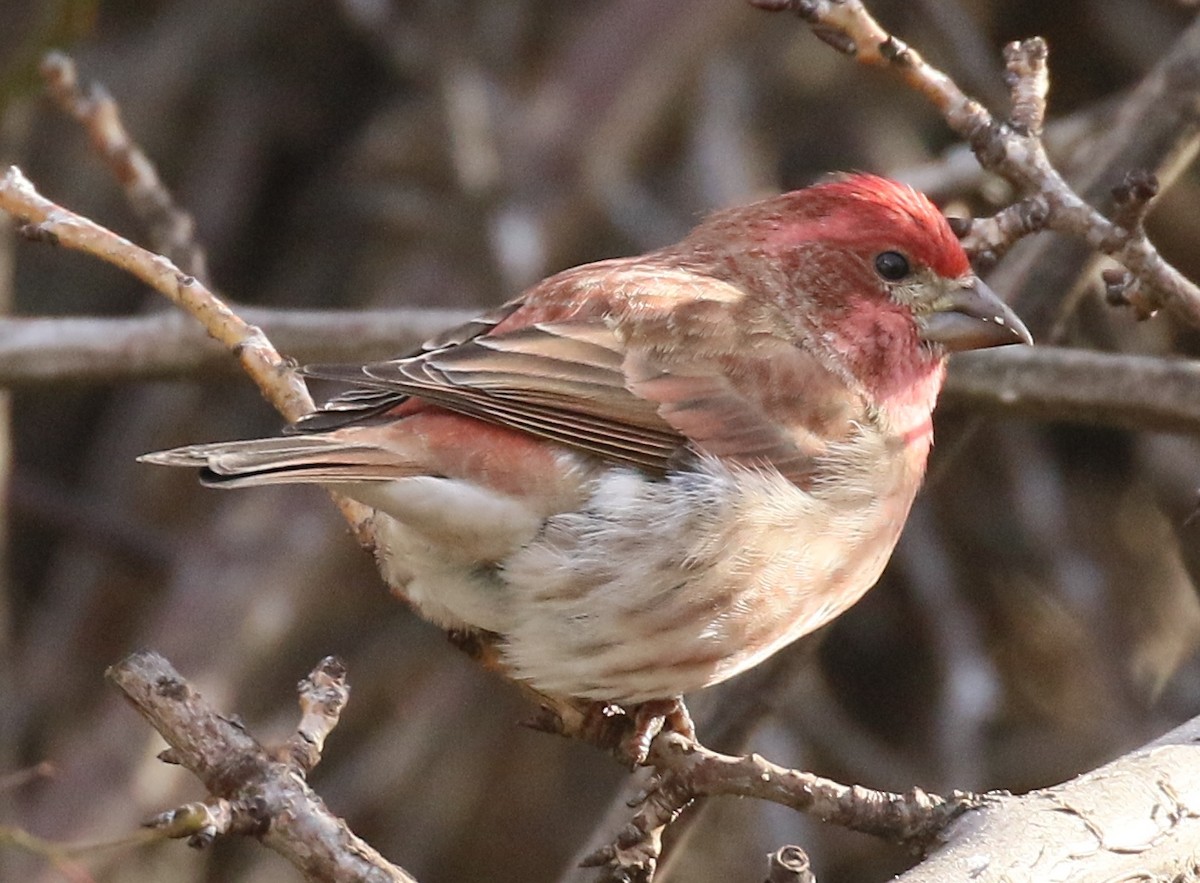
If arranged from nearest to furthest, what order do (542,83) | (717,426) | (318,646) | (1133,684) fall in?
1. (717,426)
2. (1133,684)
3. (318,646)
4. (542,83)

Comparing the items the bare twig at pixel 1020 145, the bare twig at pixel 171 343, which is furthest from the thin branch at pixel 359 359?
the bare twig at pixel 1020 145

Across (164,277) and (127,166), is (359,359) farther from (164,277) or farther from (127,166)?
(164,277)

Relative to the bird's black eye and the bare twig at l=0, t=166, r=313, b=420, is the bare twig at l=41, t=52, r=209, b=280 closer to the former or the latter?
the bare twig at l=0, t=166, r=313, b=420

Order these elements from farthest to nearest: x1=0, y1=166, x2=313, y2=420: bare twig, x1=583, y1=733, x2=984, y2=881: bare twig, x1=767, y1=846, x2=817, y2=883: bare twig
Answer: x1=0, y1=166, x2=313, y2=420: bare twig, x1=583, y1=733, x2=984, y2=881: bare twig, x1=767, y1=846, x2=817, y2=883: bare twig

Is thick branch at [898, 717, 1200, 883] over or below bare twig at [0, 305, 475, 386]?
over

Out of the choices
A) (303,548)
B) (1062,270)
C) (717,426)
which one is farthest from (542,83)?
(717,426)

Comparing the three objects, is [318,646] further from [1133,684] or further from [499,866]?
[1133,684]

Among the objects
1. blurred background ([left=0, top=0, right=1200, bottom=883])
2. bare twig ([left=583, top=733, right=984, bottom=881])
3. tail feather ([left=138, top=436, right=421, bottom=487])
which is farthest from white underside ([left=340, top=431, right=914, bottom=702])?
blurred background ([left=0, top=0, right=1200, bottom=883])

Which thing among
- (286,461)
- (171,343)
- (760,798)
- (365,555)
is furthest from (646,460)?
(365,555)
